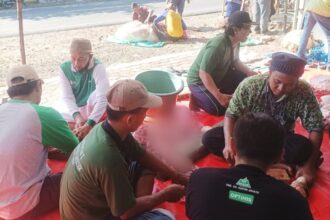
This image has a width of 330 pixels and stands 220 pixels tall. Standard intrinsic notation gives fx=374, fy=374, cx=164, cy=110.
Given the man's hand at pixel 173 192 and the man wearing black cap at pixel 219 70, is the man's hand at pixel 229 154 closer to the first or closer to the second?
the man's hand at pixel 173 192

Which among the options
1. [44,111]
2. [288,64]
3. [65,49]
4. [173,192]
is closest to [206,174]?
[173,192]

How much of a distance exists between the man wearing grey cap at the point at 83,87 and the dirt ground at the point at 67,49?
291 centimetres

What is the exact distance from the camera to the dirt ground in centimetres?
694

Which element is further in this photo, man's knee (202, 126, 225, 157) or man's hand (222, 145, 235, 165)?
man's knee (202, 126, 225, 157)

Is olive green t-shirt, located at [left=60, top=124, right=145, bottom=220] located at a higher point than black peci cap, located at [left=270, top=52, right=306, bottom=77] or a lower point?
lower

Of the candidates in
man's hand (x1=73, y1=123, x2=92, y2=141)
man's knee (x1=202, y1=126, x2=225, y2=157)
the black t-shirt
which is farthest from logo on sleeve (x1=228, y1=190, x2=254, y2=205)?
man's hand (x1=73, y1=123, x2=92, y2=141)

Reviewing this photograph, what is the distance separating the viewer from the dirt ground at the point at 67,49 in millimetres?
6941

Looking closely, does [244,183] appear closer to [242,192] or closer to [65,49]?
[242,192]

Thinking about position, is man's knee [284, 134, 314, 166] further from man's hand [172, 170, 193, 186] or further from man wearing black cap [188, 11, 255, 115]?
man wearing black cap [188, 11, 255, 115]

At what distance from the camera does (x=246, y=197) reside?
1385 millimetres

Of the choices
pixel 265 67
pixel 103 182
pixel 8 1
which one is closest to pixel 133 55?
pixel 265 67

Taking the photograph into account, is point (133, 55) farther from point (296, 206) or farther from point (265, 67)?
point (296, 206)

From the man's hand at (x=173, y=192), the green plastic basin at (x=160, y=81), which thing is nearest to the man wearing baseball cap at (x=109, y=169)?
the man's hand at (x=173, y=192)

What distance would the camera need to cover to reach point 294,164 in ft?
9.04
